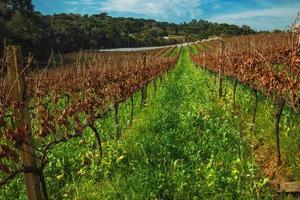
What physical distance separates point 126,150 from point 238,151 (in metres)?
2.26

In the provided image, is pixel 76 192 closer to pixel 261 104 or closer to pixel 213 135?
pixel 213 135

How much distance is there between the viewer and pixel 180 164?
8.26 meters

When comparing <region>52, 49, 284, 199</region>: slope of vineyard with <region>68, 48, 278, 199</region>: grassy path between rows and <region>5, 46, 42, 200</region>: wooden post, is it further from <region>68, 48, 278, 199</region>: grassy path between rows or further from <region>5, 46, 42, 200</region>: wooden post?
<region>5, 46, 42, 200</region>: wooden post

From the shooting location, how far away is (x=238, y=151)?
866cm

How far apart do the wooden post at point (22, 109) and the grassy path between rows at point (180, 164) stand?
6.10 feet

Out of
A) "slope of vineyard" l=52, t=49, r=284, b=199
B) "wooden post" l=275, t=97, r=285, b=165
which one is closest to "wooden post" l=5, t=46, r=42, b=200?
"slope of vineyard" l=52, t=49, r=284, b=199

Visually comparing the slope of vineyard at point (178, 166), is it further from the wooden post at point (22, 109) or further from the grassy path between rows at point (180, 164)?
the wooden post at point (22, 109)

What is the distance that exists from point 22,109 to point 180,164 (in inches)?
151

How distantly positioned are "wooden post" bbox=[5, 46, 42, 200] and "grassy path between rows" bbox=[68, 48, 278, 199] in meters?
1.86

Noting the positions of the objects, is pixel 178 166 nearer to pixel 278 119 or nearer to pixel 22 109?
pixel 278 119

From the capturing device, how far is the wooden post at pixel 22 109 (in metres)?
5.21

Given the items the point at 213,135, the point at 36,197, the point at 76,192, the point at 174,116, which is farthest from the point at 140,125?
the point at 36,197

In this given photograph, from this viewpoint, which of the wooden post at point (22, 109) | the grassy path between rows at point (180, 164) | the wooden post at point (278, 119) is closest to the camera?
the wooden post at point (22, 109)

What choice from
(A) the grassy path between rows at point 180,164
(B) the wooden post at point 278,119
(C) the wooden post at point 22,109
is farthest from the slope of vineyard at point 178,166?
(C) the wooden post at point 22,109
